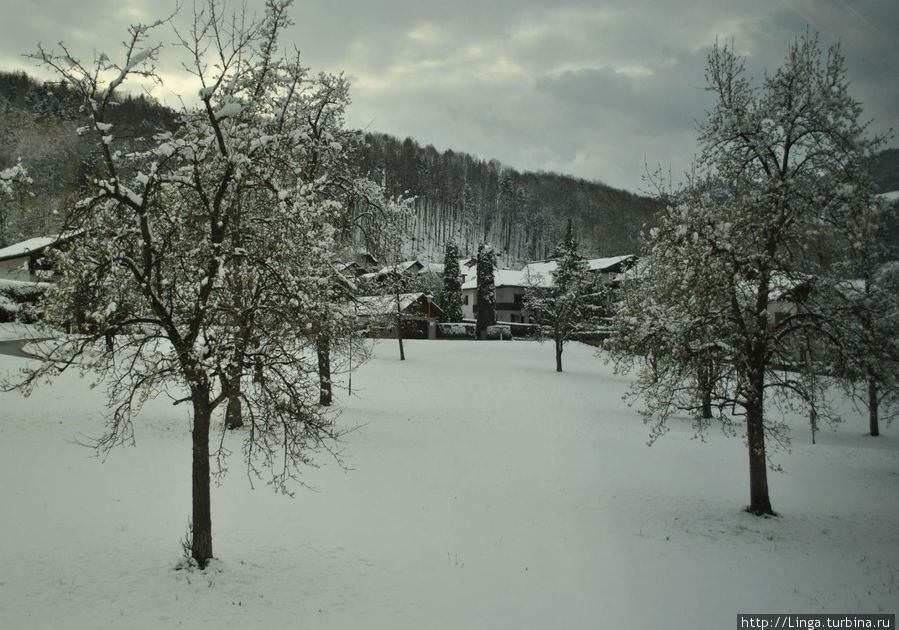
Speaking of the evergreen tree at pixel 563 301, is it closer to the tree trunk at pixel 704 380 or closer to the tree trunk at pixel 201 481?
the tree trunk at pixel 704 380

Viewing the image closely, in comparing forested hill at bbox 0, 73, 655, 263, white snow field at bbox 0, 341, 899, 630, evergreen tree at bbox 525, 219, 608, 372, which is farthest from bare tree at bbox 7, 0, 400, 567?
forested hill at bbox 0, 73, 655, 263

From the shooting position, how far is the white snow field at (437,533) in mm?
9539

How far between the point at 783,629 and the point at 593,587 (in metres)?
3.25

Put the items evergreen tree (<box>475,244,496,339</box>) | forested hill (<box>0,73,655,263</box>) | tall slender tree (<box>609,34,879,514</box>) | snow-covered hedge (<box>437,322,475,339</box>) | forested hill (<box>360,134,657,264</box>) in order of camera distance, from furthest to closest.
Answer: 1. forested hill (<box>360,134,657,264</box>)
2. forested hill (<box>0,73,655,263</box>)
3. evergreen tree (<box>475,244,496,339</box>)
4. snow-covered hedge (<box>437,322,475,339</box>)
5. tall slender tree (<box>609,34,879,514</box>)

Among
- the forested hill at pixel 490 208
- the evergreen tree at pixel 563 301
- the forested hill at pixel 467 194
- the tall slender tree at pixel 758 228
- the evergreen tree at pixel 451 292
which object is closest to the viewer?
the tall slender tree at pixel 758 228

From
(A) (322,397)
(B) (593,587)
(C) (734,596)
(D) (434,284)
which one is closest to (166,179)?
(B) (593,587)

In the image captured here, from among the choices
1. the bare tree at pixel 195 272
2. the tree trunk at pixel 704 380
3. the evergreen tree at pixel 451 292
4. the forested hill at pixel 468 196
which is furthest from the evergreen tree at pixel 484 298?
the bare tree at pixel 195 272

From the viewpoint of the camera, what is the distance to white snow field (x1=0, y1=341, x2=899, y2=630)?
376 inches

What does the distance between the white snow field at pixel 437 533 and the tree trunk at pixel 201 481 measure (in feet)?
1.53

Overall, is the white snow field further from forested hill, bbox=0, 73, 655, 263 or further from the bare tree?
forested hill, bbox=0, 73, 655, 263

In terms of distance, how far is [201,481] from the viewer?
9875 mm

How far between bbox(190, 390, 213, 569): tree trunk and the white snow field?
18.4 inches

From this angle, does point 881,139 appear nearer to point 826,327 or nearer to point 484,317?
point 826,327

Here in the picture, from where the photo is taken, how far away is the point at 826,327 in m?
14.0
